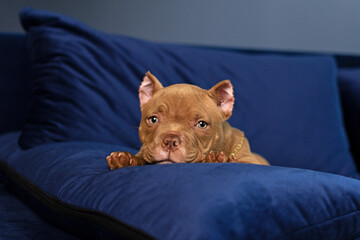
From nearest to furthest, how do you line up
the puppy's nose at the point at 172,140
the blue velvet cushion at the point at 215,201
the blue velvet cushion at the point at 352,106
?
the blue velvet cushion at the point at 215,201 < the puppy's nose at the point at 172,140 < the blue velvet cushion at the point at 352,106

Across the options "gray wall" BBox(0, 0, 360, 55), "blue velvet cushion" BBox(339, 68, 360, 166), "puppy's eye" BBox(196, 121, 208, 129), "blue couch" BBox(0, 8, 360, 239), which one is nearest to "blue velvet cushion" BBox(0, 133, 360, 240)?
"blue couch" BBox(0, 8, 360, 239)

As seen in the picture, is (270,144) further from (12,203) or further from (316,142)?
(12,203)

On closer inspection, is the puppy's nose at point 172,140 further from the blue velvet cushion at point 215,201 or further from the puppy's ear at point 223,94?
the puppy's ear at point 223,94

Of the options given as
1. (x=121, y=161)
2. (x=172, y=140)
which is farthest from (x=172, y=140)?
(x=121, y=161)

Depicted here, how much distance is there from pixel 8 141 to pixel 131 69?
2.02ft

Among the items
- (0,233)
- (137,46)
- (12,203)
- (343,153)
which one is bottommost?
(12,203)

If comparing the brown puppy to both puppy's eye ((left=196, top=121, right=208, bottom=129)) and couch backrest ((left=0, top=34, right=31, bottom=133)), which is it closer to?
puppy's eye ((left=196, top=121, right=208, bottom=129))

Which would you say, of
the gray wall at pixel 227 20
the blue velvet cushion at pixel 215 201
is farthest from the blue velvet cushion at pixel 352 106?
the blue velvet cushion at pixel 215 201

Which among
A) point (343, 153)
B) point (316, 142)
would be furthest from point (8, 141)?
point (343, 153)

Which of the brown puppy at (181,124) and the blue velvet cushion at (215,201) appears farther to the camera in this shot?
the brown puppy at (181,124)

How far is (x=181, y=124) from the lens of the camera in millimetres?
936

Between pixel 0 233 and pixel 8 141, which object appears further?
pixel 8 141

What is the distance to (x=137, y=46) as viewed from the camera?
1.62 m

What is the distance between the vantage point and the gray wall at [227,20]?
2.63m
